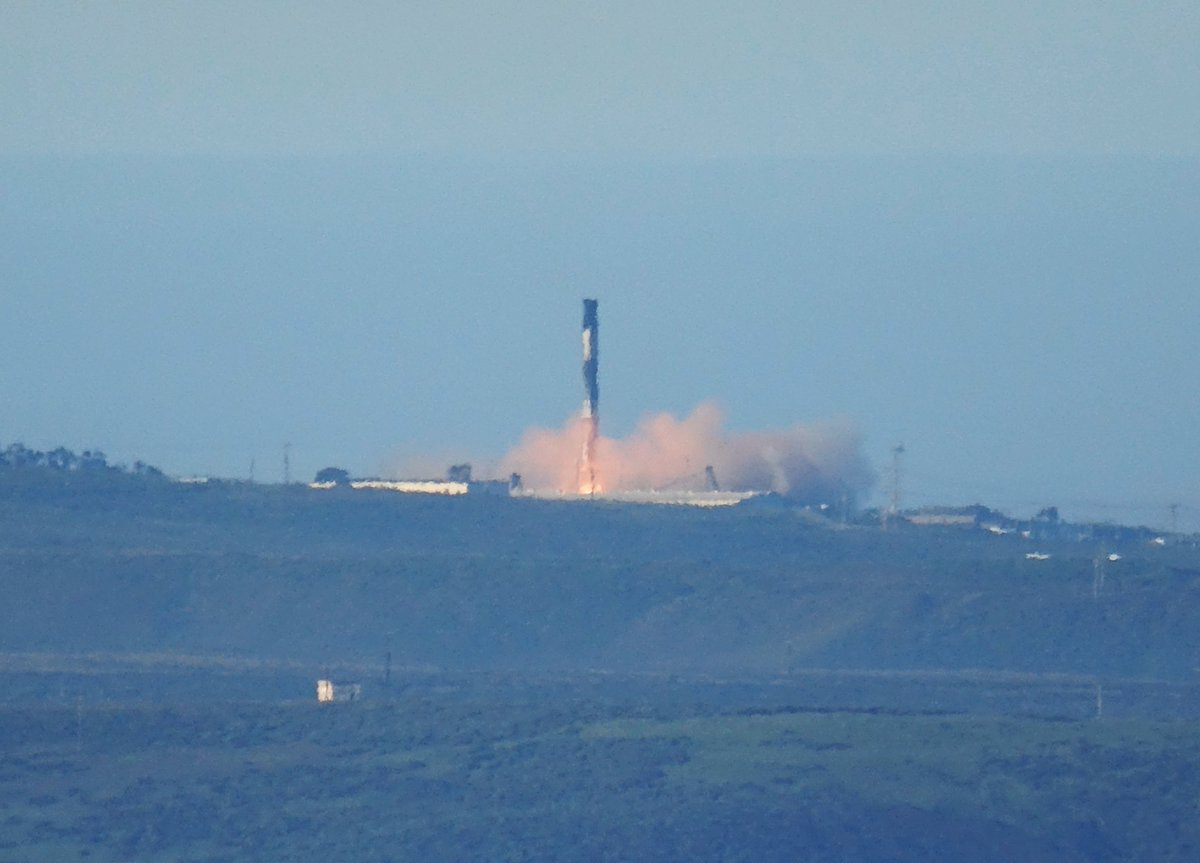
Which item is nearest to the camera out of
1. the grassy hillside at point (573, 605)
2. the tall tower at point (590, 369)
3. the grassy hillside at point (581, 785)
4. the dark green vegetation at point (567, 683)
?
the grassy hillside at point (581, 785)

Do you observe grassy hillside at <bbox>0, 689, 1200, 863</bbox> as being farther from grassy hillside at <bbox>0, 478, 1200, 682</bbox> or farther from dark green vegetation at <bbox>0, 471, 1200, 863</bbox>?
grassy hillside at <bbox>0, 478, 1200, 682</bbox>

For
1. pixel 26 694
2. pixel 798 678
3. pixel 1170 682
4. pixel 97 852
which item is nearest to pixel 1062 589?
pixel 1170 682

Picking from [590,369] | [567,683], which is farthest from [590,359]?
[567,683]

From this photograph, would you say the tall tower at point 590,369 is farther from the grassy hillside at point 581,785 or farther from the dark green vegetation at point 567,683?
the grassy hillside at point 581,785

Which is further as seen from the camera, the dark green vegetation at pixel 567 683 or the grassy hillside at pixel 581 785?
the dark green vegetation at pixel 567 683

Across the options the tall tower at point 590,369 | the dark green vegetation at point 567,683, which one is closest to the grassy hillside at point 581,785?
the dark green vegetation at point 567,683

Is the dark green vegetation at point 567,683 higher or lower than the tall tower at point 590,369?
lower

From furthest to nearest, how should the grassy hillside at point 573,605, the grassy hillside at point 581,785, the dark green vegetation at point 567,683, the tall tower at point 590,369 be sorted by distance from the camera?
the tall tower at point 590,369 → the grassy hillside at point 573,605 → the dark green vegetation at point 567,683 → the grassy hillside at point 581,785

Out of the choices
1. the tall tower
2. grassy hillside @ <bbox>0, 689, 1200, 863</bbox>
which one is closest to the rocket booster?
the tall tower

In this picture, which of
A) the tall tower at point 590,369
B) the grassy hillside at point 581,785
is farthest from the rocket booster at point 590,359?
the grassy hillside at point 581,785

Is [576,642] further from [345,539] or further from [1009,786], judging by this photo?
[1009,786]
